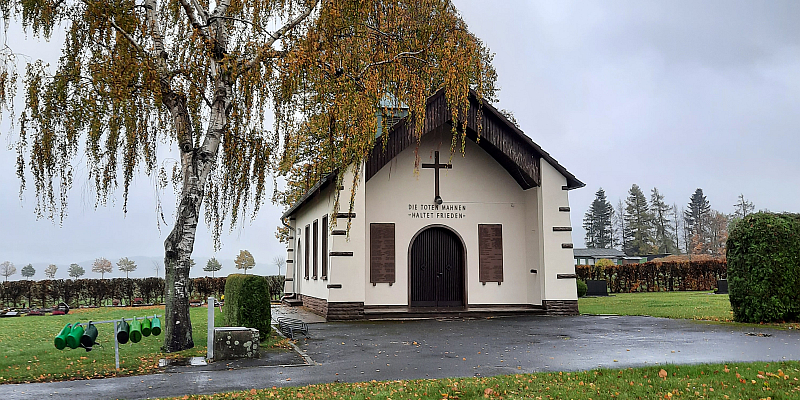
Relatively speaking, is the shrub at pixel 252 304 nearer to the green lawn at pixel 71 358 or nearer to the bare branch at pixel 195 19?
the green lawn at pixel 71 358

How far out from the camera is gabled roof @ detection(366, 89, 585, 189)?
51.5ft

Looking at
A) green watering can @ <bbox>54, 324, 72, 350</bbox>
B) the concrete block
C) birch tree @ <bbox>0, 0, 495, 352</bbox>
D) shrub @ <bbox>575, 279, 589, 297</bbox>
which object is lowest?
shrub @ <bbox>575, 279, 589, 297</bbox>

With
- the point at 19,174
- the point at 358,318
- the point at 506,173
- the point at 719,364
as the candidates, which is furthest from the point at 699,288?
the point at 19,174

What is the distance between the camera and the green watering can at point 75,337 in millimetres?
8234

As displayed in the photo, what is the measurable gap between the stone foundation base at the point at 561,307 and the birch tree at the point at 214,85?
720 centimetres

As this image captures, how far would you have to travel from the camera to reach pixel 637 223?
73562 mm

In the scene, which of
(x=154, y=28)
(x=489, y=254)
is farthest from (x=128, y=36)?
(x=489, y=254)

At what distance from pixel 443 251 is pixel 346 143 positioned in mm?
7809

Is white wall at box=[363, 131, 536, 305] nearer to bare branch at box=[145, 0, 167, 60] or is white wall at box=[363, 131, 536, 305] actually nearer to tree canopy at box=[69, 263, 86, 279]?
bare branch at box=[145, 0, 167, 60]

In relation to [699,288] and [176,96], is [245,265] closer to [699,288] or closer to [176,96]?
[699,288]

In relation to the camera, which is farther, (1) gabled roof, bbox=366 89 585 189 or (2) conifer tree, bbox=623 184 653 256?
(2) conifer tree, bbox=623 184 653 256

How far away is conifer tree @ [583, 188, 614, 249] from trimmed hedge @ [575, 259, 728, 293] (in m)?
54.0

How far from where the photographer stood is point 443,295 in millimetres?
17172

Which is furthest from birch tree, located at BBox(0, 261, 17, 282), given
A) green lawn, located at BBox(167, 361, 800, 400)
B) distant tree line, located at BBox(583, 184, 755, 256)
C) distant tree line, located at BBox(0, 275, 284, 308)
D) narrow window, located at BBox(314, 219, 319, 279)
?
distant tree line, located at BBox(583, 184, 755, 256)
